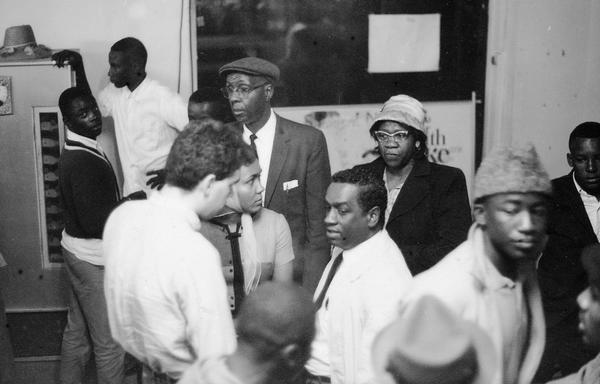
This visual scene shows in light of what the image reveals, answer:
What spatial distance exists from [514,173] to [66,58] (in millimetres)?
2993

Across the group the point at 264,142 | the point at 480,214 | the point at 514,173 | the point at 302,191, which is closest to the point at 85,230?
the point at 264,142

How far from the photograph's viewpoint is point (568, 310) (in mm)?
3766

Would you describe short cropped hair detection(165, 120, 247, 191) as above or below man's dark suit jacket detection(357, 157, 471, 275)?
above

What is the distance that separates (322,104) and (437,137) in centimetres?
83

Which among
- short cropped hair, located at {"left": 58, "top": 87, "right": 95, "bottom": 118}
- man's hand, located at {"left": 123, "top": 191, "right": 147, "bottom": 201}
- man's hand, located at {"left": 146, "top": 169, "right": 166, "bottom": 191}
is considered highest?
short cropped hair, located at {"left": 58, "top": 87, "right": 95, "bottom": 118}

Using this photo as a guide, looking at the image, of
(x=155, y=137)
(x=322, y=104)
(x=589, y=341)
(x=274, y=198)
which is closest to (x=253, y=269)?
(x=274, y=198)

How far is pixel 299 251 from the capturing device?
383 centimetres

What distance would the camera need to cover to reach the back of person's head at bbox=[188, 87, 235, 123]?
402 cm

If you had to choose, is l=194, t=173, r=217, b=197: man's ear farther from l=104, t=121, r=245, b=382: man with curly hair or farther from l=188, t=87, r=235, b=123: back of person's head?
l=188, t=87, r=235, b=123: back of person's head

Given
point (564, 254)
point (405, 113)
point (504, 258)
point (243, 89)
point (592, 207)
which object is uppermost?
point (243, 89)

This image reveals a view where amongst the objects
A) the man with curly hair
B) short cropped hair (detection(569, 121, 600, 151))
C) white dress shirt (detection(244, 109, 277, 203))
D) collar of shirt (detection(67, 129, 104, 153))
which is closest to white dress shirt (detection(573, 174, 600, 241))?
short cropped hair (detection(569, 121, 600, 151))

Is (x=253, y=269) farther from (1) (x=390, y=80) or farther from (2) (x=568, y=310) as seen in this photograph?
(1) (x=390, y=80)

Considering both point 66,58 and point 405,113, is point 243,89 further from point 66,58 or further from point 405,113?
point 66,58

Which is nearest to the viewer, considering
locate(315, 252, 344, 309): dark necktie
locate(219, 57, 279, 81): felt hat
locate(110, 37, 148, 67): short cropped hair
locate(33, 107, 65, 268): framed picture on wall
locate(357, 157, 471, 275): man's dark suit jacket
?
locate(315, 252, 344, 309): dark necktie
